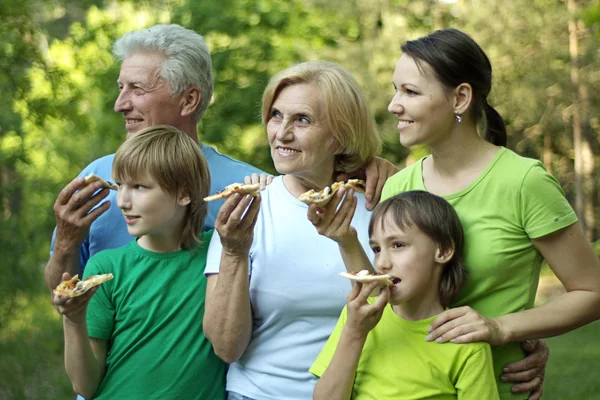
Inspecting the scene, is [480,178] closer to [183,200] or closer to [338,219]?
[338,219]

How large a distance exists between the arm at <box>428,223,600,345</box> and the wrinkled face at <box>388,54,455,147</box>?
1.66 ft

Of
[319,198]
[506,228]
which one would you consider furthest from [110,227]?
[506,228]

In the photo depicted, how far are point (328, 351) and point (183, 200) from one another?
0.88 meters

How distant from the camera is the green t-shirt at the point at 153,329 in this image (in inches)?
128

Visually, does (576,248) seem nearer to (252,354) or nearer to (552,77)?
(252,354)

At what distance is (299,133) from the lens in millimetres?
3344

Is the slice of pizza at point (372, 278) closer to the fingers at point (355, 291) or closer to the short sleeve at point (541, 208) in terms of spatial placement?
the fingers at point (355, 291)

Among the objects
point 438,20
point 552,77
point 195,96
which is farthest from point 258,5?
point 195,96

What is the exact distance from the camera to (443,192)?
10.0 feet

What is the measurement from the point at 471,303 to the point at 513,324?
204 mm

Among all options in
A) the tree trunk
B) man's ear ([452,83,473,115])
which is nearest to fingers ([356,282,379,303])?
man's ear ([452,83,473,115])

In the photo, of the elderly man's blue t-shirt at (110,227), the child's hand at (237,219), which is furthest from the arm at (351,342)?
the elderly man's blue t-shirt at (110,227)

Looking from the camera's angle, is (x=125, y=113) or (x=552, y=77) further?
(x=552, y=77)

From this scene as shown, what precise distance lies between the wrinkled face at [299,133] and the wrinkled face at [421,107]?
431mm
